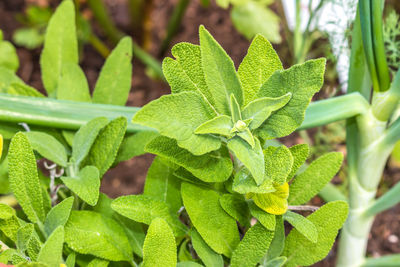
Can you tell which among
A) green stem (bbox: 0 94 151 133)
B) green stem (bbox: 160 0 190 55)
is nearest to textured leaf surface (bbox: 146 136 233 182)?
green stem (bbox: 0 94 151 133)

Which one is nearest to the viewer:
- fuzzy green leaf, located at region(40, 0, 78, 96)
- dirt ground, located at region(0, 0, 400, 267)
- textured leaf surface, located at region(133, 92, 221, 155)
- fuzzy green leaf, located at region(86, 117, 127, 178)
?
textured leaf surface, located at region(133, 92, 221, 155)

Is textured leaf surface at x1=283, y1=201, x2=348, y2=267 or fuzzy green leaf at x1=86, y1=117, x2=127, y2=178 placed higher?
fuzzy green leaf at x1=86, y1=117, x2=127, y2=178

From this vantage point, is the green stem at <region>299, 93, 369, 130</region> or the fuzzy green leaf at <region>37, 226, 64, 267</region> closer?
the fuzzy green leaf at <region>37, 226, 64, 267</region>

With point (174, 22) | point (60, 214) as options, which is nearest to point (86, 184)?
point (60, 214)

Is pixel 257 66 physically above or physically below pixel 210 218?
above

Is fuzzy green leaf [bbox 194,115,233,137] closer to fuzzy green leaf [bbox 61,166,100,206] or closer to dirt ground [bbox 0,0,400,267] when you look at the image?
fuzzy green leaf [bbox 61,166,100,206]

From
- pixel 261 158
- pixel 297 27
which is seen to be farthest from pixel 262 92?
pixel 297 27

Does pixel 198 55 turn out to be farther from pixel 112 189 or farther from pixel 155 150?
pixel 112 189

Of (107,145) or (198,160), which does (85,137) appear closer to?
(107,145)

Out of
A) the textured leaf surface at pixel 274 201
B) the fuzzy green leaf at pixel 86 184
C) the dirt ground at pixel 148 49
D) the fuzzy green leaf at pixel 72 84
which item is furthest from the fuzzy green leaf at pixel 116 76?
the dirt ground at pixel 148 49
